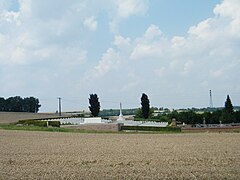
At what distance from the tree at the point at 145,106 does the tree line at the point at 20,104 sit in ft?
182

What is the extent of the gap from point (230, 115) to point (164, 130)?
2617 cm

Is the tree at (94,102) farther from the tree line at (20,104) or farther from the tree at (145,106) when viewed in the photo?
the tree line at (20,104)

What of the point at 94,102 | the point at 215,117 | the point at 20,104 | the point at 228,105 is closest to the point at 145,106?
the point at 94,102

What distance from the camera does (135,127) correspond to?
58.2 meters

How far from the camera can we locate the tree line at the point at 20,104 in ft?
452

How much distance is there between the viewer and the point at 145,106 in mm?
99438

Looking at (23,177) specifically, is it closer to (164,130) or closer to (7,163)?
(7,163)

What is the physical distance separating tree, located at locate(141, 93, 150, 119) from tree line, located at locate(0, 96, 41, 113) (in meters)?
55.6

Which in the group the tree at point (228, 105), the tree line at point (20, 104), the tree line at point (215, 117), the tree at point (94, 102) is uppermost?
the tree line at point (20, 104)

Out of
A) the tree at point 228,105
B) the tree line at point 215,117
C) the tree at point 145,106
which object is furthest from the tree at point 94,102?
the tree at point 228,105

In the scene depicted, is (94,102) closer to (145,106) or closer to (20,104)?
(145,106)

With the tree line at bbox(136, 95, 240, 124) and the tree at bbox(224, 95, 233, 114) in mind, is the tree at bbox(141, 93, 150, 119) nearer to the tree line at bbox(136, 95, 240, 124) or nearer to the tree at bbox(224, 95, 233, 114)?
the tree line at bbox(136, 95, 240, 124)

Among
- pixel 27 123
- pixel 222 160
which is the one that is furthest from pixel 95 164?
pixel 27 123

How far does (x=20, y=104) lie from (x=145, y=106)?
198ft
